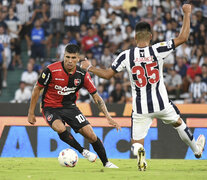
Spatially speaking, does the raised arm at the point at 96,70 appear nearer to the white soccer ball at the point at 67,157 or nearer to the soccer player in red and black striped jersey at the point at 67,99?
the soccer player in red and black striped jersey at the point at 67,99

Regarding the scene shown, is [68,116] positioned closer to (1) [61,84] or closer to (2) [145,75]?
(1) [61,84]

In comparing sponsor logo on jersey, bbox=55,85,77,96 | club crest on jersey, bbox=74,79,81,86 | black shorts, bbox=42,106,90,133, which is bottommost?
black shorts, bbox=42,106,90,133

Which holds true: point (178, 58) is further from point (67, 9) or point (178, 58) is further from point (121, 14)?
point (67, 9)

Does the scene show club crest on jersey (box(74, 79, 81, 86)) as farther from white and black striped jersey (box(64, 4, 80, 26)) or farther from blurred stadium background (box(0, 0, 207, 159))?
white and black striped jersey (box(64, 4, 80, 26))

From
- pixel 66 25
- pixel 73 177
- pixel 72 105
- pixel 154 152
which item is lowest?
pixel 154 152

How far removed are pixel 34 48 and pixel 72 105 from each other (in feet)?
29.1

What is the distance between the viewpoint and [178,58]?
17.1 meters

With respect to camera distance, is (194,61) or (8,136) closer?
(8,136)

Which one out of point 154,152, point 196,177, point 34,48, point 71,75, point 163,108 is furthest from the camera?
point 34,48

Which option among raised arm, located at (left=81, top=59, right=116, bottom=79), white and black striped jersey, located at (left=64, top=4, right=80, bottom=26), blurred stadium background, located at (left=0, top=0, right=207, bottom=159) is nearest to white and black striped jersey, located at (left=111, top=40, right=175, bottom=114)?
raised arm, located at (left=81, top=59, right=116, bottom=79)

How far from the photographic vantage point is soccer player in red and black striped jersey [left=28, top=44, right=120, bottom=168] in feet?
30.3

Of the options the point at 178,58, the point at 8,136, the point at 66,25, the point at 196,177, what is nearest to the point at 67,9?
the point at 66,25

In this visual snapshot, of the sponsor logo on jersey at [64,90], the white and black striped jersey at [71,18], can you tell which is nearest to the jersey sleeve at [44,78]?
the sponsor logo on jersey at [64,90]

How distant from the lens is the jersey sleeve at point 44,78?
9.26 m
